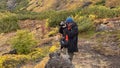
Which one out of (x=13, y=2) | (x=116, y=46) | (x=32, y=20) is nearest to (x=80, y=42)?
(x=116, y=46)

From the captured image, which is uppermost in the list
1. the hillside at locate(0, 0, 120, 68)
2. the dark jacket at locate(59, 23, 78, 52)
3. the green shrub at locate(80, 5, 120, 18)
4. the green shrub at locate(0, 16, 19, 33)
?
the dark jacket at locate(59, 23, 78, 52)

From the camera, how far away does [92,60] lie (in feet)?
50.7

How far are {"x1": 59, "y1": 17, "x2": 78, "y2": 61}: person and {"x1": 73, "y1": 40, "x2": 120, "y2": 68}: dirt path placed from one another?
55 centimetres

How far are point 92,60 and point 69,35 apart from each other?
173 centimetres

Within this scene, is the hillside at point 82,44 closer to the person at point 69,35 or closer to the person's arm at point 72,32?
the person at point 69,35

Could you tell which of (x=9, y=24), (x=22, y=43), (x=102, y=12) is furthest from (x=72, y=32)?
(x=9, y=24)

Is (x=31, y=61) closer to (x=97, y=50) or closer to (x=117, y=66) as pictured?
(x=97, y=50)

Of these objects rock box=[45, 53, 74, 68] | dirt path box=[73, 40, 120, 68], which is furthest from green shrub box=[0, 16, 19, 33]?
rock box=[45, 53, 74, 68]

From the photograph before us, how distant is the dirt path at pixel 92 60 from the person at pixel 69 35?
547mm

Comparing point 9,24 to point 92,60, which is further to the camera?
point 9,24

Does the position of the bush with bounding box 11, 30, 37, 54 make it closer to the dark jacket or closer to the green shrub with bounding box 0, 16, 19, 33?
the dark jacket

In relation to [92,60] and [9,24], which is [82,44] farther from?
[9,24]

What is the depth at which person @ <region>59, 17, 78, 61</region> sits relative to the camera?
14.6 meters

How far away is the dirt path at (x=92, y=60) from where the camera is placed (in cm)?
1471
